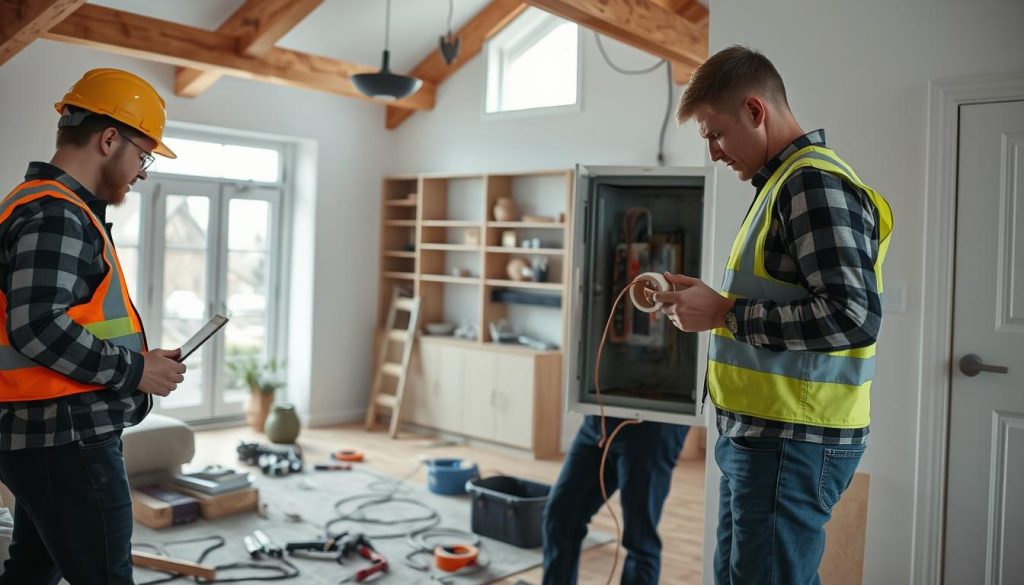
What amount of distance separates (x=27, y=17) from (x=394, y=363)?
13.4 ft

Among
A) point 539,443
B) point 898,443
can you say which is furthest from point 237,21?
point 898,443

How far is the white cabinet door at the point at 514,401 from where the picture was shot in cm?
620

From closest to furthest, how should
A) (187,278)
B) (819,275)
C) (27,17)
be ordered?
(819,275) → (27,17) → (187,278)

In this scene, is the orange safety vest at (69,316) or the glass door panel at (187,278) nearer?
the orange safety vest at (69,316)

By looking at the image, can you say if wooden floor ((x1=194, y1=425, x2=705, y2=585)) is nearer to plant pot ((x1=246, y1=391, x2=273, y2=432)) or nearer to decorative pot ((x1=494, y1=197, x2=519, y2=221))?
plant pot ((x1=246, y1=391, x2=273, y2=432))

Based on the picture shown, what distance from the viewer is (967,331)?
2865mm

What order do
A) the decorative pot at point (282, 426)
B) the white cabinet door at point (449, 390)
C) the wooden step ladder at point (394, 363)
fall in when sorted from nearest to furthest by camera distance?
the decorative pot at point (282, 426) → the white cabinet door at point (449, 390) → the wooden step ladder at point (394, 363)

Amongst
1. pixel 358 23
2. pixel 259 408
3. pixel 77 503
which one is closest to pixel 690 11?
pixel 358 23

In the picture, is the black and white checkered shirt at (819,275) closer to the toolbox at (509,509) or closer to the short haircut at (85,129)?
the short haircut at (85,129)

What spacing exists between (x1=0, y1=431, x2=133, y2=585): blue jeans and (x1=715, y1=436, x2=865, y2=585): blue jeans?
1247 mm

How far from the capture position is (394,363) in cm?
737

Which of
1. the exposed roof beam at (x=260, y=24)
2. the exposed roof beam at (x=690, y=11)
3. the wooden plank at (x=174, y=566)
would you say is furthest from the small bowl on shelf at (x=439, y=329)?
the wooden plank at (x=174, y=566)

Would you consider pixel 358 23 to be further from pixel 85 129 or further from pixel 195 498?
pixel 85 129

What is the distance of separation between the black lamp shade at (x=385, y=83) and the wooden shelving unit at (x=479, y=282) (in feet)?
4.88
